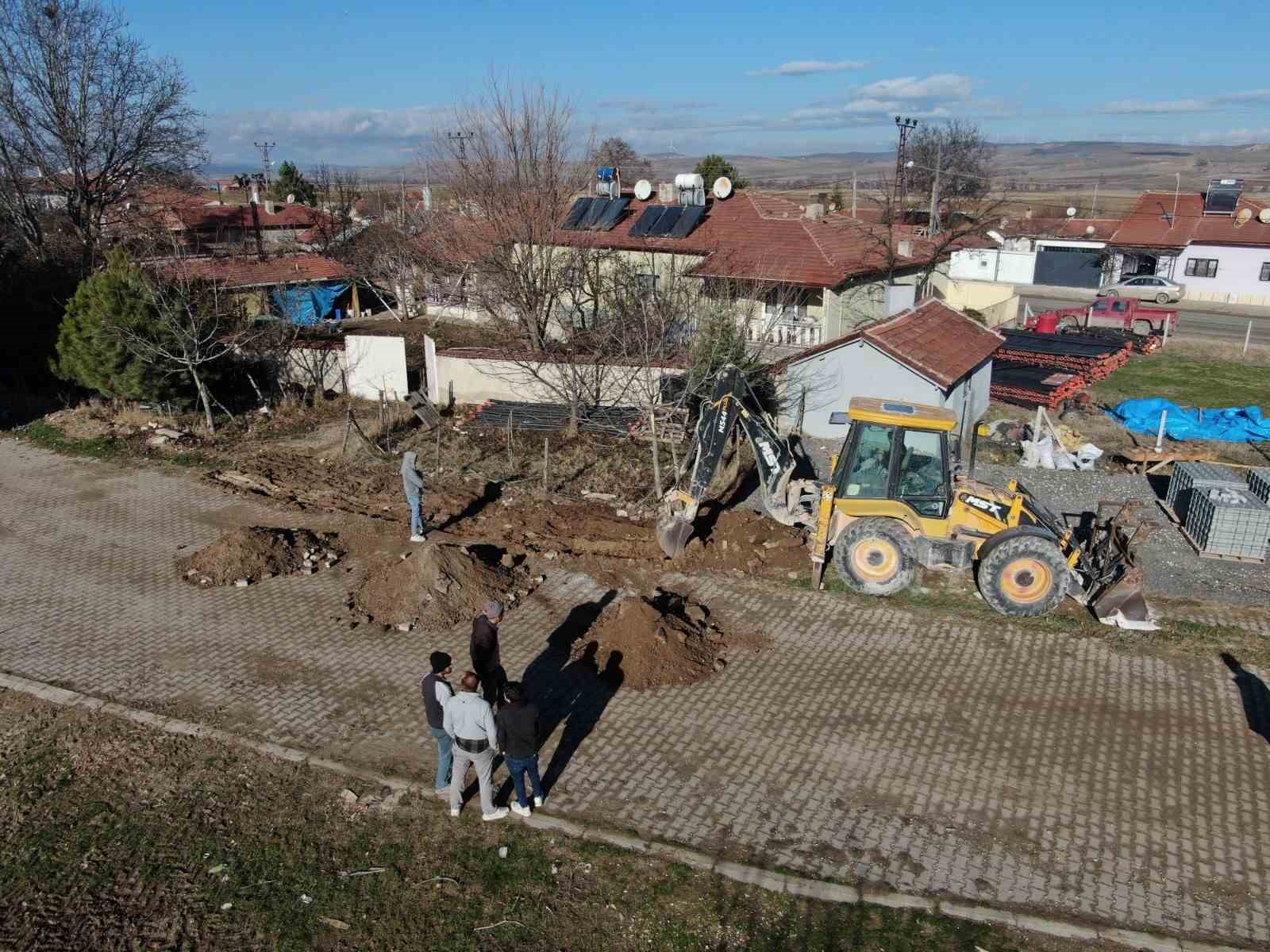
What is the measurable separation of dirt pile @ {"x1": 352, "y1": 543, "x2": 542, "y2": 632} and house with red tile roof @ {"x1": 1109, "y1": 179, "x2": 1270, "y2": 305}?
40176 mm

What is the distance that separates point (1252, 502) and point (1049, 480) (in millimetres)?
3651

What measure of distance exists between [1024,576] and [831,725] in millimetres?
3757

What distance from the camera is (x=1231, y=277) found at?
4038 cm


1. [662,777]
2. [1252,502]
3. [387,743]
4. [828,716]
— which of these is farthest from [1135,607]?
[387,743]

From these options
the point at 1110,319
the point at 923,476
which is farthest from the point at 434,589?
the point at 1110,319

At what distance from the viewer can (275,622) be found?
1218 cm

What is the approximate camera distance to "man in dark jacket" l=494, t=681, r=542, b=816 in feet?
25.9

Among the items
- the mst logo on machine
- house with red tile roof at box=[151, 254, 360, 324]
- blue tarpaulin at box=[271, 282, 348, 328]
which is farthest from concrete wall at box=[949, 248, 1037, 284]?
the mst logo on machine

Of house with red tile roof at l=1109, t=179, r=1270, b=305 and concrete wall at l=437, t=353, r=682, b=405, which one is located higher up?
house with red tile roof at l=1109, t=179, r=1270, b=305

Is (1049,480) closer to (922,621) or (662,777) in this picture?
(922,621)

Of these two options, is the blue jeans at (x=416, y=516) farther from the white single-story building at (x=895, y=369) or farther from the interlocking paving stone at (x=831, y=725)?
the white single-story building at (x=895, y=369)

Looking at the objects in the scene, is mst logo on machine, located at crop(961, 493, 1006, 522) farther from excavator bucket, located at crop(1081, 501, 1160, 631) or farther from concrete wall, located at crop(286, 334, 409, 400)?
concrete wall, located at crop(286, 334, 409, 400)

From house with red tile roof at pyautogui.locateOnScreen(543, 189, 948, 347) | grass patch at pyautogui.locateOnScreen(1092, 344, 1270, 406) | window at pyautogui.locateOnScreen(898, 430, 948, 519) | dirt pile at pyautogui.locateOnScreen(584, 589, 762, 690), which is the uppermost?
house with red tile roof at pyautogui.locateOnScreen(543, 189, 948, 347)

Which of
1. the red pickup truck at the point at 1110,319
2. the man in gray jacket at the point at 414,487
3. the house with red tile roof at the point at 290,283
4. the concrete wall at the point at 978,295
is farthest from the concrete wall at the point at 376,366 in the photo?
the concrete wall at the point at 978,295
